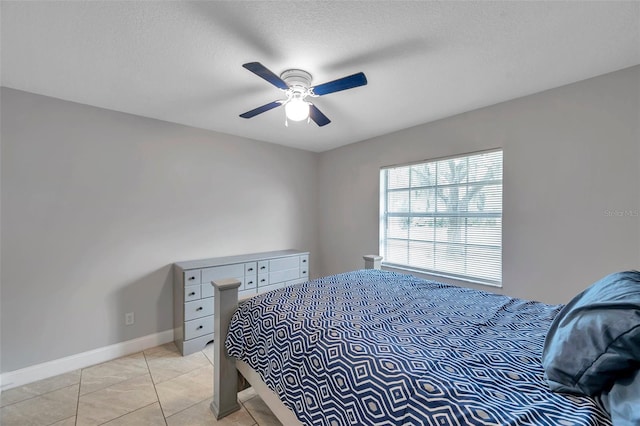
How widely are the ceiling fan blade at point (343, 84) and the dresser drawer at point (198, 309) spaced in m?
2.32

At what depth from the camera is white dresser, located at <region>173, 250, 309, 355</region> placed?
263 centimetres

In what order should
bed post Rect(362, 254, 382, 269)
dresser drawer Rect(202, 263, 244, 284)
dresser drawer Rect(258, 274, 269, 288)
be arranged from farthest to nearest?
1. dresser drawer Rect(258, 274, 269, 288)
2. bed post Rect(362, 254, 382, 269)
3. dresser drawer Rect(202, 263, 244, 284)

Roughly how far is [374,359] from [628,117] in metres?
2.56

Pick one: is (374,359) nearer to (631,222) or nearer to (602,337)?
(602,337)

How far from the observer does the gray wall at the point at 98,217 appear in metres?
2.17

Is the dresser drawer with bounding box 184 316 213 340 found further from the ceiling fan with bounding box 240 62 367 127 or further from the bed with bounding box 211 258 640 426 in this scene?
the ceiling fan with bounding box 240 62 367 127

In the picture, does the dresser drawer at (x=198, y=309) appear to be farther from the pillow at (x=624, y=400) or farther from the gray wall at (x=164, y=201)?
the pillow at (x=624, y=400)

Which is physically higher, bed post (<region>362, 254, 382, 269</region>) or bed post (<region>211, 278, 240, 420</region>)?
bed post (<region>362, 254, 382, 269</region>)

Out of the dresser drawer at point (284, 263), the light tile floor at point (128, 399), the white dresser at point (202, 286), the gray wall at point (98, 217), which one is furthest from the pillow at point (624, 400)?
the gray wall at point (98, 217)

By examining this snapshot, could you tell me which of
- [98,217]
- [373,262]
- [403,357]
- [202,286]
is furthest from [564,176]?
[98,217]

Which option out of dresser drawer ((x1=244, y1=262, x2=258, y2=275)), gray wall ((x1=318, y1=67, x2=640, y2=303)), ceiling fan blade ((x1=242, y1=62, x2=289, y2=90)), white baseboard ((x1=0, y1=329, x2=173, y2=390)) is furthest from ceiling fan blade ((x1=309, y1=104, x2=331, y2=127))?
white baseboard ((x1=0, y1=329, x2=173, y2=390))

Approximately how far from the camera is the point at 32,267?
221cm

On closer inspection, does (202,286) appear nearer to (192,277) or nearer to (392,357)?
(192,277)

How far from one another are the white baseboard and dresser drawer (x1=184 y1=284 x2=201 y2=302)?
2.06 feet
